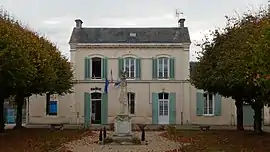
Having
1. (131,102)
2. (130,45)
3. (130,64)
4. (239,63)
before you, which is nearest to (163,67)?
(130,64)

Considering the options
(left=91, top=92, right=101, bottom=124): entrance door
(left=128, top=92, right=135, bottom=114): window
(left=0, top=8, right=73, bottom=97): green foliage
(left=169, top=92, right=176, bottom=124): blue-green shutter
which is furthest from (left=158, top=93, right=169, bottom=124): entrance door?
(left=0, top=8, right=73, bottom=97): green foliage

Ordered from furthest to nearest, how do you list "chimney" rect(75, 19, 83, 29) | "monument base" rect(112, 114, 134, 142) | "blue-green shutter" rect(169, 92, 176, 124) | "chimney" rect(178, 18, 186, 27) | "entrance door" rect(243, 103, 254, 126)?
"chimney" rect(75, 19, 83, 29) → "chimney" rect(178, 18, 186, 27) → "entrance door" rect(243, 103, 254, 126) → "blue-green shutter" rect(169, 92, 176, 124) → "monument base" rect(112, 114, 134, 142)

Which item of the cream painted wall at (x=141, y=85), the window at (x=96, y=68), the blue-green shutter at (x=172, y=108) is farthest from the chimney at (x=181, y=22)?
the window at (x=96, y=68)

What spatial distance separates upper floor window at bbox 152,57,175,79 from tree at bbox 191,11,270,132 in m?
8.78

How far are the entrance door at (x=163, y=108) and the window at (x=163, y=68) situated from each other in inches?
60.4

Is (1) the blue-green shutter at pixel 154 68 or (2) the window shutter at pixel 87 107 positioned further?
(2) the window shutter at pixel 87 107

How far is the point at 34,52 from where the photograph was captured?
25266mm

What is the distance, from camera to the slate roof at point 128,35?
39875mm

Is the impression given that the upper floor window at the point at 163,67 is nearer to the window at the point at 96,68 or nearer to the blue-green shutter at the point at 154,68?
the blue-green shutter at the point at 154,68

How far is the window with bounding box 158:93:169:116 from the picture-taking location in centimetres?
3978

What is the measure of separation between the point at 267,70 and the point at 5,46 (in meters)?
10.9

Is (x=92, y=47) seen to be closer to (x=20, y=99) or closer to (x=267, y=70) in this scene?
(x=20, y=99)

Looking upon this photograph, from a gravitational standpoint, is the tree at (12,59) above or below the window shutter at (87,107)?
above

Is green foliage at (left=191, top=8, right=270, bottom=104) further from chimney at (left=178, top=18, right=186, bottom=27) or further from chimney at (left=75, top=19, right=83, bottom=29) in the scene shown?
chimney at (left=75, top=19, right=83, bottom=29)
